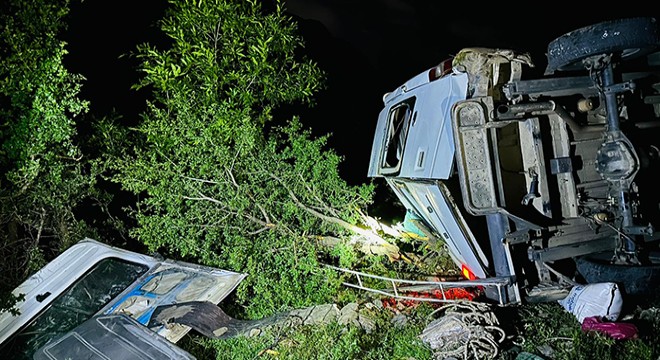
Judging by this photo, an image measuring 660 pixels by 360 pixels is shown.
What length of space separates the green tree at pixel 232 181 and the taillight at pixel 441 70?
1.64m

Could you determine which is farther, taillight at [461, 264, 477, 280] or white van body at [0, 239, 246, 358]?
taillight at [461, 264, 477, 280]

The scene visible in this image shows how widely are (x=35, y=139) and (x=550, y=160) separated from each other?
231 inches

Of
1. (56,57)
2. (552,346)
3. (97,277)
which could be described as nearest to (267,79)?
(56,57)

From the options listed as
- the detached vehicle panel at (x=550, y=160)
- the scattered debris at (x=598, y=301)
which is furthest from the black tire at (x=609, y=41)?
the scattered debris at (x=598, y=301)

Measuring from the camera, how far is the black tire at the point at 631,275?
3752 millimetres

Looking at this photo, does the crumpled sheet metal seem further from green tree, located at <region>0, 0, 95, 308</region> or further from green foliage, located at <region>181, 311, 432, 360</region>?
green tree, located at <region>0, 0, 95, 308</region>

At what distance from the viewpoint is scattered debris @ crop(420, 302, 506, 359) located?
12.0 ft

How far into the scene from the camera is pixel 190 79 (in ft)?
20.5

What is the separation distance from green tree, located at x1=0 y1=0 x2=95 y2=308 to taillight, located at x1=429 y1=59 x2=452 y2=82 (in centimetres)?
425

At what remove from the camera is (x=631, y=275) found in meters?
3.79

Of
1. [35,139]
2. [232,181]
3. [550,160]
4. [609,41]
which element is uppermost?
[35,139]

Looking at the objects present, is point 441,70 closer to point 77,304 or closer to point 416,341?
point 416,341

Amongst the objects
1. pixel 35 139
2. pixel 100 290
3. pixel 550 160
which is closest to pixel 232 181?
pixel 100 290

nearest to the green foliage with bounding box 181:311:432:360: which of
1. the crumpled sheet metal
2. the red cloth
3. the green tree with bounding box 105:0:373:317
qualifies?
the green tree with bounding box 105:0:373:317
